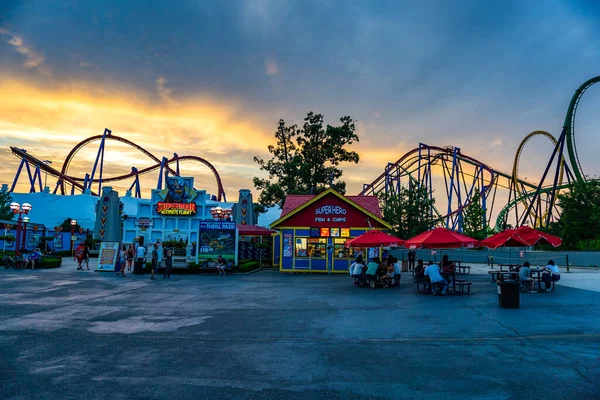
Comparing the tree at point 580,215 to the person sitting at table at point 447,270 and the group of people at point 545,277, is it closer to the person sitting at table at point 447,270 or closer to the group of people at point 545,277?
the group of people at point 545,277

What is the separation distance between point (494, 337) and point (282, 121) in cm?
4040

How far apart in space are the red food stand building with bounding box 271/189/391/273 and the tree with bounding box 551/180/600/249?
22040 mm

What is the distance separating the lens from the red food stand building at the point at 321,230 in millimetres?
28266

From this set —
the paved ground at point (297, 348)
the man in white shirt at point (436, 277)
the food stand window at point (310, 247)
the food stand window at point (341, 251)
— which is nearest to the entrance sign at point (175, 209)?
the food stand window at point (310, 247)

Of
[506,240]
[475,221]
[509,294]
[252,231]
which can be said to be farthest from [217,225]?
[475,221]

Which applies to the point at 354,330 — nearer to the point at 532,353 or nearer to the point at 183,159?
the point at 532,353

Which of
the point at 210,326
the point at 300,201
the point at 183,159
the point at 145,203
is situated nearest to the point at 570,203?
the point at 300,201

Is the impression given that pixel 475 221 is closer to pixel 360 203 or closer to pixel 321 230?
pixel 360 203

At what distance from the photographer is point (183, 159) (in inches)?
2864

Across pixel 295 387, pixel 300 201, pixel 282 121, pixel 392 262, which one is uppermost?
pixel 282 121

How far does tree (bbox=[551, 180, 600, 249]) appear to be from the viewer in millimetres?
39031

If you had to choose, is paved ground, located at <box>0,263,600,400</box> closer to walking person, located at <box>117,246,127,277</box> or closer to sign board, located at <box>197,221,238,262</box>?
walking person, located at <box>117,246,127,277</box>

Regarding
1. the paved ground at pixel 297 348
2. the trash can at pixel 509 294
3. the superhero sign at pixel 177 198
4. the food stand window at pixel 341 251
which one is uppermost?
the superhero sign at pixel 177 198

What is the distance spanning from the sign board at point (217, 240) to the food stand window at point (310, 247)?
4.19 metres
